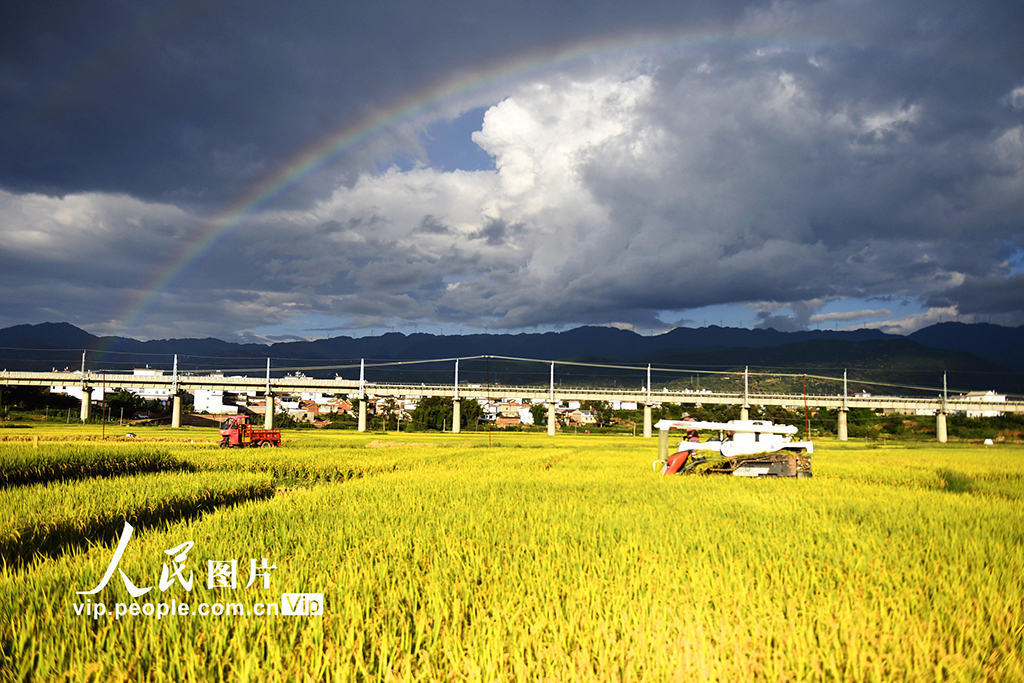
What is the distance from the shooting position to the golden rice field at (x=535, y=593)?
4.55m

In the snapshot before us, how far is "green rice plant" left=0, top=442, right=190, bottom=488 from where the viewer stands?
19.0 m

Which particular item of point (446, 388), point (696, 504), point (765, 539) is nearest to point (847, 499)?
point (696, 504)

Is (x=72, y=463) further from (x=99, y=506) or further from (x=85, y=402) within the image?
(x=85, y=402)

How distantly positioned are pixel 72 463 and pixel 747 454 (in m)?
25.7

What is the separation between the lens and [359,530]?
9.26 meters

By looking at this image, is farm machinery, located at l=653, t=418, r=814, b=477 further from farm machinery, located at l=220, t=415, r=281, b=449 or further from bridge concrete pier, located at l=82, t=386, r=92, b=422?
bridge concrete pier, located at l=82, t=386, r=92, b=422

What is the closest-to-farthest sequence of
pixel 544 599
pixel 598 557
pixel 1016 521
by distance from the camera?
pixel 544 599 < pixel 598 557 < pixel 1016 521

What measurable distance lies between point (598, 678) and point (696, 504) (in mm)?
8597

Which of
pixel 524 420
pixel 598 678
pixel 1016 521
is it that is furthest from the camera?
pixel 524 420

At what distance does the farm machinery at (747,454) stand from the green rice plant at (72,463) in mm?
21935

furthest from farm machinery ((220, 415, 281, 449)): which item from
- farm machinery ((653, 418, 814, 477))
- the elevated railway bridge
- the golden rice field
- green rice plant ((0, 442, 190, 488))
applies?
the elevated railway bridge

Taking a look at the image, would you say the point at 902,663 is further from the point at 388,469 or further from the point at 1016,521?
the point at 388,469

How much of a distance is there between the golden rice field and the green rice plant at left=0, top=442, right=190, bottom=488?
9.08 meters

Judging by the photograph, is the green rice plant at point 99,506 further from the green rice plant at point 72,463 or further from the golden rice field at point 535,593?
the green rice plant at point 72,463
